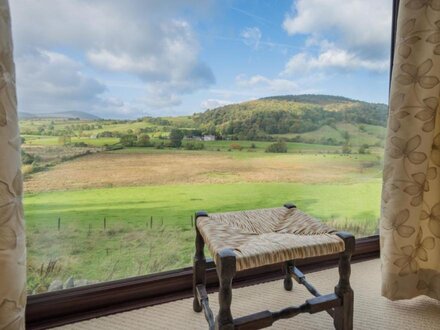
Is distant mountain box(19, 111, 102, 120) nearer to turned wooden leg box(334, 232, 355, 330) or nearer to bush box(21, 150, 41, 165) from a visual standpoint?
bush box(21, 150, 41, 165)

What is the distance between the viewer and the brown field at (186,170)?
124cm

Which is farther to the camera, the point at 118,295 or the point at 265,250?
the point at 118,295

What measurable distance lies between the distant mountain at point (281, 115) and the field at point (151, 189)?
2.3 inches

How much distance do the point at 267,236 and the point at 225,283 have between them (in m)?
0.23

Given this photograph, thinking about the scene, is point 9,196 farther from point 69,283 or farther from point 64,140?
point 69,283

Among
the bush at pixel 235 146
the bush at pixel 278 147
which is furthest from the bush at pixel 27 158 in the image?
the bush at pixel 278 147

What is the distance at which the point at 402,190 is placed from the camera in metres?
1.13

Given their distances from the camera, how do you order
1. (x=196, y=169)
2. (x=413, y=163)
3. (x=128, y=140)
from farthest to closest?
(x=196, y=169), (x=128, y=140), (x=413, y=163)

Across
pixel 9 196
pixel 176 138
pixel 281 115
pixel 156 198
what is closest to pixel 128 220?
pixel 156 198

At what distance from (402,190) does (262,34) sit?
0.97 m

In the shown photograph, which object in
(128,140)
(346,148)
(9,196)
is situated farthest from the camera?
(346,148)

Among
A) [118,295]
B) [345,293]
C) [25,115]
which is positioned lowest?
[118,295]

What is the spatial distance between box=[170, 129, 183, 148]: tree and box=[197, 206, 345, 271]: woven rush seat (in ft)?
1.44

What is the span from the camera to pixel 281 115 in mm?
1505
